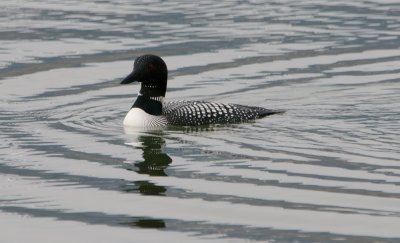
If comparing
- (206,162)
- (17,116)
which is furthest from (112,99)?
(206,162)

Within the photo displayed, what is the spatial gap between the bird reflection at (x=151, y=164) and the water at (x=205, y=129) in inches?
1.1

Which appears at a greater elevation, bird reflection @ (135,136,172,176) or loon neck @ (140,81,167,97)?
loon neck @ (140,81,167,97)

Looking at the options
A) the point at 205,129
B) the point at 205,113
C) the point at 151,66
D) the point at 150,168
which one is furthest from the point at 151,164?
the point at 151,66

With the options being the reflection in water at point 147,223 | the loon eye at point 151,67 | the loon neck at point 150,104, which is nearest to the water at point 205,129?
the reflection in water at point 147,223

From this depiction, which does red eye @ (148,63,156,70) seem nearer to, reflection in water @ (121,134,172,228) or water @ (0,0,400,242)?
water @ (0,0,400,242)

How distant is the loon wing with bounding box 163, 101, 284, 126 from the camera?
14.2 meters

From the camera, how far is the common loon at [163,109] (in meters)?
14.2

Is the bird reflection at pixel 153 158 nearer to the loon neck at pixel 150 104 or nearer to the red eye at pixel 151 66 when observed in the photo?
the loon neck at pixel 150 104

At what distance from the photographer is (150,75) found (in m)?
14.6

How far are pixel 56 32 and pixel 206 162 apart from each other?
27.7 ft

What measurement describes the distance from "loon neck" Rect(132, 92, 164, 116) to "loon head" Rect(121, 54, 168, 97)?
47mm

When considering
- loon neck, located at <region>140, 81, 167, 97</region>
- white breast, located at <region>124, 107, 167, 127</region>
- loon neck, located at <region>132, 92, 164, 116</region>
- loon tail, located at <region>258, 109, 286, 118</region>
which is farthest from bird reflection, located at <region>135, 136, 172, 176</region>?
loon tail, located at <region>258, 109, 286, 118</region>

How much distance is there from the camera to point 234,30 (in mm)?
20125

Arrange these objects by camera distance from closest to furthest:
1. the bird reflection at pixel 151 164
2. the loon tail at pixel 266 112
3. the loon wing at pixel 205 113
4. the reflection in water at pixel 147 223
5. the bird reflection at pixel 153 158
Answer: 1. the reflection in water at pixel 147 223
2. the bird reflection at pixel 151 164
3. the bird reflection at pixel 153 158
4. the loon wing at pixel 205 113
5. the loon tail at pixel 266 112
